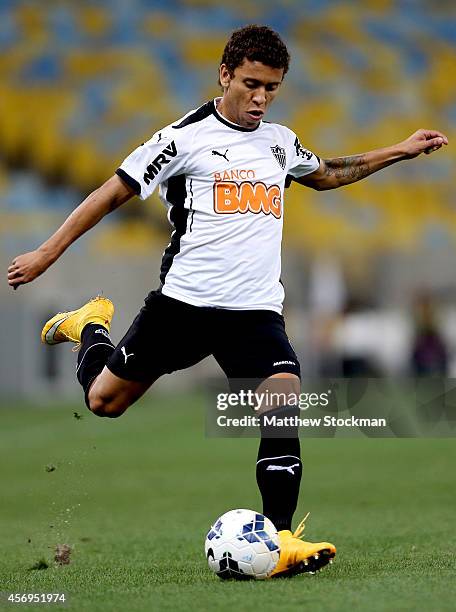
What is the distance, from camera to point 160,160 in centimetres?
524

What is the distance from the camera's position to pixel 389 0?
3350 centimetres

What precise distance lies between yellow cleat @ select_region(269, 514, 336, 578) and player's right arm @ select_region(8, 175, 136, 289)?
1605mm

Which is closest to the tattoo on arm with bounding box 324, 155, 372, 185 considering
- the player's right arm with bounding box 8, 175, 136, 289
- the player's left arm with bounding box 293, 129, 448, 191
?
the player's left arm with bounding box 293, 129, 448, 191

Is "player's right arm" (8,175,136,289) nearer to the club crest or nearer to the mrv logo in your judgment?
the mrv logo

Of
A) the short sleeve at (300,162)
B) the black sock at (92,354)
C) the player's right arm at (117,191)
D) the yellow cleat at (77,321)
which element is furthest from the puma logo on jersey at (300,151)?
the yellow cleat at (77,321)

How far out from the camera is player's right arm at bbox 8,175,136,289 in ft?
17.2

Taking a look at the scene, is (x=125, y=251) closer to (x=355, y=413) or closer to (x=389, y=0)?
(x=389, y=0)

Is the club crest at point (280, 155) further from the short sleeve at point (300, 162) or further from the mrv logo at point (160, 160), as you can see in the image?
the mrv logo at point (160, 160)

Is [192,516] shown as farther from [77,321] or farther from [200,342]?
[200,342]

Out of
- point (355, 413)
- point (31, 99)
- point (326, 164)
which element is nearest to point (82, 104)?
point (31, 99)

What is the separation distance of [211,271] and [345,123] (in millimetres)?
27347

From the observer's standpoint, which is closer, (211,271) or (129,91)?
(211,271)

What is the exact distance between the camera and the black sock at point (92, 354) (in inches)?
238

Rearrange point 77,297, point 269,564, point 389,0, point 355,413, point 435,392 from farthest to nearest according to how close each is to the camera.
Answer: point 389,0 → point 77,297 → point 435,392 → point 355,413 → point 269,564
